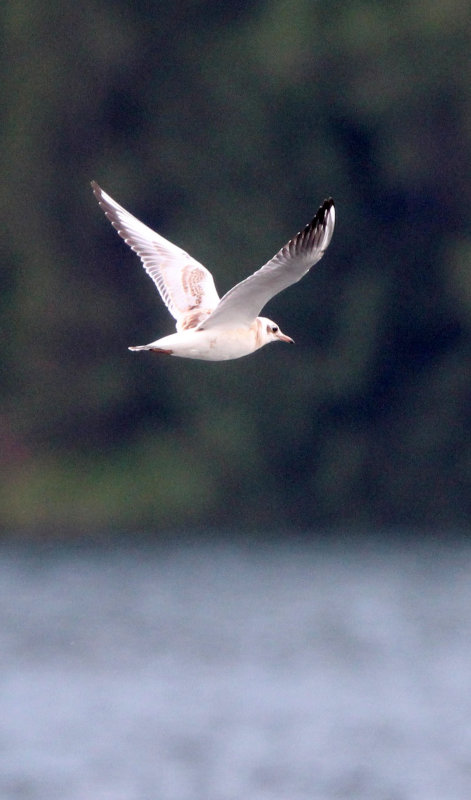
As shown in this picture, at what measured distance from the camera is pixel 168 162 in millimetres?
30672

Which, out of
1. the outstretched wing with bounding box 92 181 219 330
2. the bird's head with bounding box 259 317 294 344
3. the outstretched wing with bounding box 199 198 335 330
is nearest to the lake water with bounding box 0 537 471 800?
the outstretched wing with bounding box 92 181 219 330

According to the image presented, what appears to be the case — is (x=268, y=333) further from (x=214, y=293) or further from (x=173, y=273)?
(x=173, y=273)

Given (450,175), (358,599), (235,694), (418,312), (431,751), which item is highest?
(450,175)

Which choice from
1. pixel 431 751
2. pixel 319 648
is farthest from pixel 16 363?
pixel 431 751

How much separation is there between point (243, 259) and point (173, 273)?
16.8 m

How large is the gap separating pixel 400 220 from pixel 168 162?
387cm

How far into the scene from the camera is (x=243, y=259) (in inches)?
1112

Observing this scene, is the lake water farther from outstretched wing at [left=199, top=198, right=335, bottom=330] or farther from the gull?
outstretched wing at [left=199, top=198, right=335, bottom=330]

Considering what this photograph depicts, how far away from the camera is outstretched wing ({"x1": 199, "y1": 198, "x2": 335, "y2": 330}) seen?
8984 mm

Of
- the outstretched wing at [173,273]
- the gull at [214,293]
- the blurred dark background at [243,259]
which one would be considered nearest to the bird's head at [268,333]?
the gull at [214,293]

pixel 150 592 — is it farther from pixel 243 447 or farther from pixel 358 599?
pixel 243 447

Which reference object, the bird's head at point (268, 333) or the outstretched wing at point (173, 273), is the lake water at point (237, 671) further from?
the bird's head at point (268, 333)

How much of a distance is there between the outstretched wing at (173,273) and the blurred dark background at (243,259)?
52.2 feet

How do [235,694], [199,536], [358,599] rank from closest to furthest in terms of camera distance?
1. [235,694]
2. [358,599]
3. [199,536]
